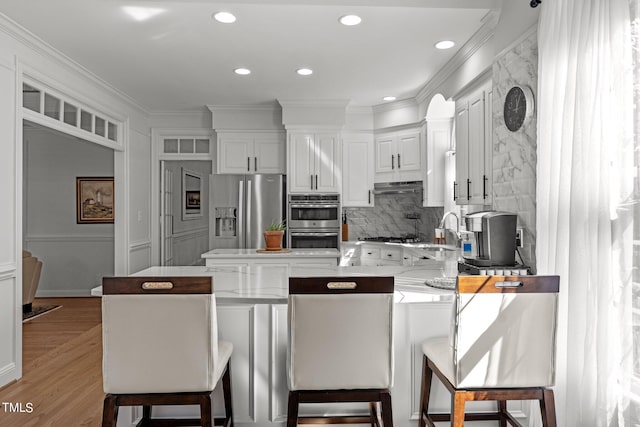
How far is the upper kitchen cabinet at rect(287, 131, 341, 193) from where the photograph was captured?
580 cm

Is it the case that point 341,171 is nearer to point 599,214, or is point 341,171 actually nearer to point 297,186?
point 297,186

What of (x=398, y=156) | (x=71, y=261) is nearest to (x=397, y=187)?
(x=398, y=156)

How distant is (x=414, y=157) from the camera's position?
216 inches

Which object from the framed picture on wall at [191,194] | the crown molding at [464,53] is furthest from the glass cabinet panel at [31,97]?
the crown molding at [464,53]

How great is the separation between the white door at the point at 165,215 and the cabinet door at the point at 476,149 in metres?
4.38

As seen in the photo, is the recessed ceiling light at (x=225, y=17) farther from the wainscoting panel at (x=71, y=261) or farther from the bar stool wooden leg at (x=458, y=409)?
the wainscoting panel at (x=71, y=261)

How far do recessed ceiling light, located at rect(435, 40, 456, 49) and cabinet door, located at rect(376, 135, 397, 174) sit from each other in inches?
82.2

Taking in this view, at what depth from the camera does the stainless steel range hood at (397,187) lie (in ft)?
18.2

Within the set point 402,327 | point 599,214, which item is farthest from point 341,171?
point 599,214

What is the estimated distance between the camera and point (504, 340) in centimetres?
170

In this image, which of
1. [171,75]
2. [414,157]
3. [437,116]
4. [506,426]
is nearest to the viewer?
[506,426]

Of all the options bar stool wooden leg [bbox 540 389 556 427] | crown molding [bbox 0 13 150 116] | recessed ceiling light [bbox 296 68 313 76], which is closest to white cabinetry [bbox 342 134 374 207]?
recessed ceiling light [bbox 296 68 313 76]

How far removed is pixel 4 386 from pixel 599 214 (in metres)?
3.84

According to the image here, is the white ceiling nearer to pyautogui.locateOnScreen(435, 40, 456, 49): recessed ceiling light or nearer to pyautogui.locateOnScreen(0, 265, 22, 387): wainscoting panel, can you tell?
pyautogui.locateOnScreen(435, 40, 456, 49): recessed ceiling light
